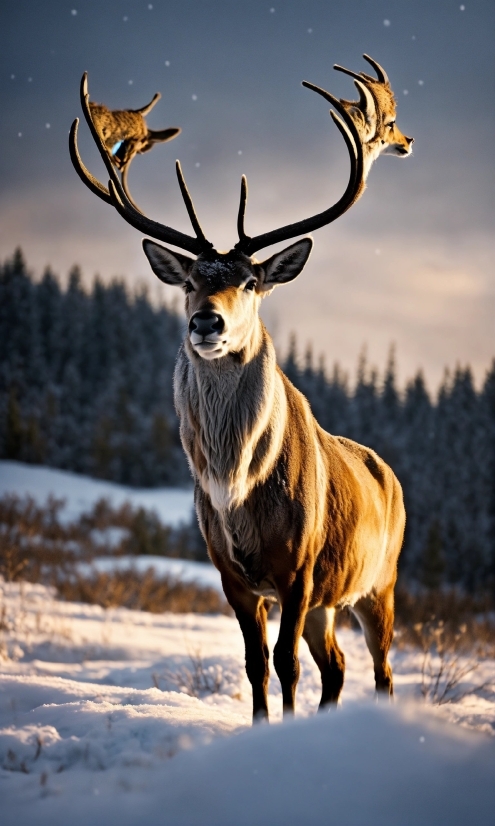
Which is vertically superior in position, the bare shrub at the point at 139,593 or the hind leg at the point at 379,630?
the hind leg at the point at 379,630

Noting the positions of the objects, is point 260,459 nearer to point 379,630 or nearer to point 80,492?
point 379,630

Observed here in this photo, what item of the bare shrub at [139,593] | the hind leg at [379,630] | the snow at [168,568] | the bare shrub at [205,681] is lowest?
the snow at [168,568]

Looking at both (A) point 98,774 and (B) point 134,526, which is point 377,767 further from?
(B) point 134,526

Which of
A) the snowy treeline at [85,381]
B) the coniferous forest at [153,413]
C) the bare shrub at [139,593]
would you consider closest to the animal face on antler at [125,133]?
the bare shrub at [139,593]

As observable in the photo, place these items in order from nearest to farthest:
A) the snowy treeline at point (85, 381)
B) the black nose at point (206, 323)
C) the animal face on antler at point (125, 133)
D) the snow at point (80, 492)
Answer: the black nose at point (206, 323)
the animal face on antler at point (125, 133)
the snow at point (80, 492)
the snowy treeline at point (85, 381)

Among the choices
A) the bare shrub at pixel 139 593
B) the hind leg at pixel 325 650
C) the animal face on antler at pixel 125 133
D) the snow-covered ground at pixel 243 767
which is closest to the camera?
the snow-covered ground at pixel 243 767

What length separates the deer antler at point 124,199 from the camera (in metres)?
4.46

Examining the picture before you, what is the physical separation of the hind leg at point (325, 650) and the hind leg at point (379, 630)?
0.50 metres

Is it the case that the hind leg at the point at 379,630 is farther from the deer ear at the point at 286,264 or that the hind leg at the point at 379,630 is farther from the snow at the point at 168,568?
the snow at the point at 168,568

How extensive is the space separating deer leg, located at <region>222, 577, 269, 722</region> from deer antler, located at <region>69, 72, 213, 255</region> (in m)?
2.23

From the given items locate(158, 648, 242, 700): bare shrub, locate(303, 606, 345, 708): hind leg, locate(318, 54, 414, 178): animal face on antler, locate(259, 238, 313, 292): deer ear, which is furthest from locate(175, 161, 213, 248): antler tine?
locate(158, 648, 242, 700): bare shrub

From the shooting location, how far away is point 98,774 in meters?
2.75

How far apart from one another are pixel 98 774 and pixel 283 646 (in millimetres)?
1340

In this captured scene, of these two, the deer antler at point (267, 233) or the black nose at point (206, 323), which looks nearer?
the black nose at point (206, 323)
